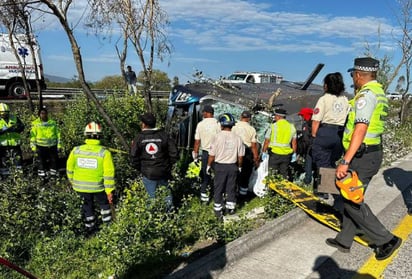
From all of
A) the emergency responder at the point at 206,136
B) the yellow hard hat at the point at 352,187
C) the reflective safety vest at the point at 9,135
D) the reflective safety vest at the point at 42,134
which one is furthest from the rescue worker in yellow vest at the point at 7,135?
the yellow hard hat at the point at 352,187

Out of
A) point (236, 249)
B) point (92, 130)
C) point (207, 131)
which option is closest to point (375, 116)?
point (236, 249)

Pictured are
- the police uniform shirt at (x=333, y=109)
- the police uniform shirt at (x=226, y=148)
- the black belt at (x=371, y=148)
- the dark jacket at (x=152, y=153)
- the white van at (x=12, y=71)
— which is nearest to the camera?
the black belt at (x=371, y=148)

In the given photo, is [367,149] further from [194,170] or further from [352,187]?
[194,170]

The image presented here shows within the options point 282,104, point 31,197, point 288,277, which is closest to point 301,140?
point 282,104

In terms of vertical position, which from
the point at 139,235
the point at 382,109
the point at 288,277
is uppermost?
the point at 382,109

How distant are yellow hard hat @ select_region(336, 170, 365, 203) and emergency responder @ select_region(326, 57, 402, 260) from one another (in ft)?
0.19

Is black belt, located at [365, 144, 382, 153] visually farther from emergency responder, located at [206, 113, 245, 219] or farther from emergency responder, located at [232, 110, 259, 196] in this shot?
emergency responder, located at [232, 110, 259, 196]

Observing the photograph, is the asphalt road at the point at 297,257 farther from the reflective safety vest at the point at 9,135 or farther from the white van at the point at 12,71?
the white van at the point at 12,71

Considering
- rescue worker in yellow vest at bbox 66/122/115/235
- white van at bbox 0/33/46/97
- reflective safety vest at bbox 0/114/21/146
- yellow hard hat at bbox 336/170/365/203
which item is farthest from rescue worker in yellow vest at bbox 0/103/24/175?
white van at bbox 0/33/46/97

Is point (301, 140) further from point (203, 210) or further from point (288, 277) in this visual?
point (288, 277)

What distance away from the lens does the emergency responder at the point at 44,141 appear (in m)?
8.22

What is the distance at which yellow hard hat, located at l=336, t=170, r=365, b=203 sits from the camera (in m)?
3.44

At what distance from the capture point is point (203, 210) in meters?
5.75

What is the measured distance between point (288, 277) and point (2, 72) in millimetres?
17384
